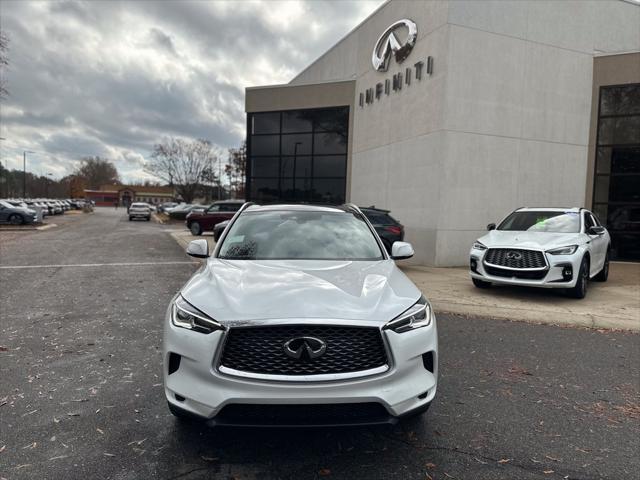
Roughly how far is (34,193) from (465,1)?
107083 millimetres

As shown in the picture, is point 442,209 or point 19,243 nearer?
point 442,209

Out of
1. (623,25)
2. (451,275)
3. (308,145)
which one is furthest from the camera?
(308,145)

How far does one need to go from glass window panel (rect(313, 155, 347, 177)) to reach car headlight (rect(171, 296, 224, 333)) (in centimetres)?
1805

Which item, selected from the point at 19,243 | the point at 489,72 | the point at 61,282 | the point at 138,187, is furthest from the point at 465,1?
the point at 138,187

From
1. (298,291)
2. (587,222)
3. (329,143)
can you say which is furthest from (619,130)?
(298,291)

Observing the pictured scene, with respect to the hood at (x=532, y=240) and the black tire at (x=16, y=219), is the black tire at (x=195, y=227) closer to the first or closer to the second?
the black tire at (x=16, y=219)

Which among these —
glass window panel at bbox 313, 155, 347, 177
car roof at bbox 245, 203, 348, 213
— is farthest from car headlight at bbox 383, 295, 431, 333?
glass window panel at bbox 313, 155, 347, 177

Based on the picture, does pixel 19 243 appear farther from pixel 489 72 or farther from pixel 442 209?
pixel 489 72

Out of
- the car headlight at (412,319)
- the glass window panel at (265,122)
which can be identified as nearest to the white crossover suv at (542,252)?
the car headlight at (412,319)

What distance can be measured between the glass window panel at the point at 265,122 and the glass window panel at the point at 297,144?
769 millimetres

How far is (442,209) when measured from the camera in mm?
12414

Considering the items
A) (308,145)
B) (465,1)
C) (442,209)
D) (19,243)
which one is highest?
(465,1)

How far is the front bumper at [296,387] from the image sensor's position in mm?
2486

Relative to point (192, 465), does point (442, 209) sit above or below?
above
